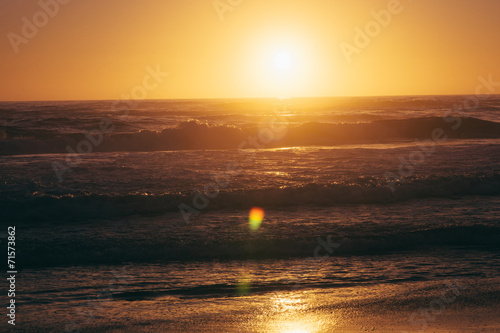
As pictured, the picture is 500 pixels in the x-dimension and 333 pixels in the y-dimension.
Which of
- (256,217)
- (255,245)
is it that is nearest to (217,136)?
(256,217)

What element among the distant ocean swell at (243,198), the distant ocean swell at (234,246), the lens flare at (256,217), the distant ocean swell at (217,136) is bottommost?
the distant ocean swell at (234,246)

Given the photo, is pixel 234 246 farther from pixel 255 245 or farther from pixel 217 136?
pixel 217 136

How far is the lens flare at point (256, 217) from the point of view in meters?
9.52

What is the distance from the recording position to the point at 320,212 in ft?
35.9

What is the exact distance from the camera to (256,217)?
10.5 meters

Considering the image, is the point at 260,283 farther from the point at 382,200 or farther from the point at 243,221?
the point at 382,200

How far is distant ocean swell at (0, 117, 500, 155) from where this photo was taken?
2691cm

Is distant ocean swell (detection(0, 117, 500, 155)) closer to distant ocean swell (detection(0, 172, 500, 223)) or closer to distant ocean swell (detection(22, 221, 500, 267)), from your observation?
distant ocean swell (detection(0, 172, 500, 223))

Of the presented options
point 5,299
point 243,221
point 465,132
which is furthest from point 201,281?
point 465,132

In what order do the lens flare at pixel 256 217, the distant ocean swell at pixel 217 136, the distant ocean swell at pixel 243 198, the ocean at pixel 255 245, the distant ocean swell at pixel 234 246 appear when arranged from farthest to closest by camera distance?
the distant ocean swell at pixel 217 136
the distant ocean swell at pixel 243 198
the lens flare at pixel 256 217
the distant ocean swell at pixel 234 246
the ocean at pixel 255 245

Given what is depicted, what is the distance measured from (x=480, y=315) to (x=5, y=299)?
6151 millimetres

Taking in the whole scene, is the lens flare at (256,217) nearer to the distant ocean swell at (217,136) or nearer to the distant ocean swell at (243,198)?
the distant ocean swell at (243,198)

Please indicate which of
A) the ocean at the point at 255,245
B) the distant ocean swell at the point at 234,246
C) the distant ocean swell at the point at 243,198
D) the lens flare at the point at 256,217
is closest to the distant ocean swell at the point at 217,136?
the ocean at the point at 255,245

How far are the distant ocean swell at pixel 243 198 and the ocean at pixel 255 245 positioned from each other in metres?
0.05
